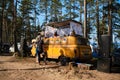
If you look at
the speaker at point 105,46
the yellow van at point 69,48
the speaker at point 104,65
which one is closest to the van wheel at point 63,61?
the yellow van at point 69,48

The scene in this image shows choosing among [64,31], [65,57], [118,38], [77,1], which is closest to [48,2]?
[77,1]

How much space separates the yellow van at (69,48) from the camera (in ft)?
60.5

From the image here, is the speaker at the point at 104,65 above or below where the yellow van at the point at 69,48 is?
below

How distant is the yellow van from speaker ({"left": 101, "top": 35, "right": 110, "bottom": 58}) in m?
2.57

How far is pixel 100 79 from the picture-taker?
1325cm

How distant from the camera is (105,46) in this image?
16.0 metres

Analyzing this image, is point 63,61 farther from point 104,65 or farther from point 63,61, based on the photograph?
point 104,65

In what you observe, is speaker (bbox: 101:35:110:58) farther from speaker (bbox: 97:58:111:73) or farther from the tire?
the tire

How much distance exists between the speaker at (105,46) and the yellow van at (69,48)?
2.57m

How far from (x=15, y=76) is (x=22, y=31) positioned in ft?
153

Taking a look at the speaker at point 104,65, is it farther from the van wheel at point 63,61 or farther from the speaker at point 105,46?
the van wheel at point 63,61

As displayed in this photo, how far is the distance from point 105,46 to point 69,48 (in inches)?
130

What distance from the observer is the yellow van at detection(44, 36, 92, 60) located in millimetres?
18453

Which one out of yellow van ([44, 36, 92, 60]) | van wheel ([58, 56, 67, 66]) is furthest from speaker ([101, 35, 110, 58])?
van wheel ([58, 56, 67, 66])
